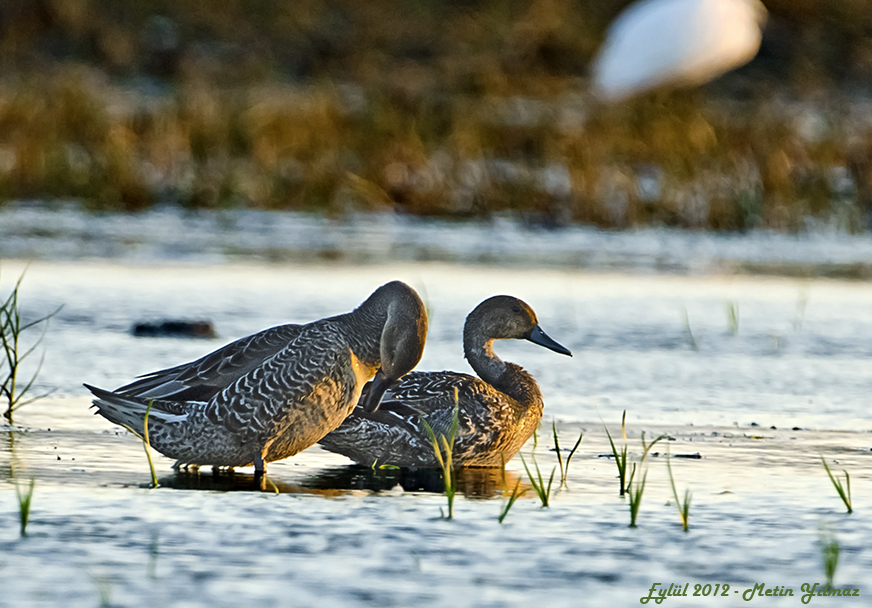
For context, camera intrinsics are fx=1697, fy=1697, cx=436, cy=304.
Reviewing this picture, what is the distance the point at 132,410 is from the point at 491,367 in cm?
139

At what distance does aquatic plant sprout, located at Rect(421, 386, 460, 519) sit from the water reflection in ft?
0.18

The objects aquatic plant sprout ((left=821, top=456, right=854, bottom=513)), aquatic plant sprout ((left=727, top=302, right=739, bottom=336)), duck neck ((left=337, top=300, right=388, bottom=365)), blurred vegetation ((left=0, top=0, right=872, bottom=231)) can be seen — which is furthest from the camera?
blurred vegetation ((left=0, top=0, right=872, bottom=231))

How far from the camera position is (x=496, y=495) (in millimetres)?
4582

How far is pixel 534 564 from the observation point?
3.72 m

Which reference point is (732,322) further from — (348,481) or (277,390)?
(277,390)

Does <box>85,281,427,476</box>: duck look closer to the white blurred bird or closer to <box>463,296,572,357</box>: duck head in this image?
<box>463,296,572,357</box>: duck head

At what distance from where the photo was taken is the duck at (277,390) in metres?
4.65

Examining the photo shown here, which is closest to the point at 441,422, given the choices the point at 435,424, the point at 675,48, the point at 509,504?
the point at 435,424

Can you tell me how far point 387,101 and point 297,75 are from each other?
5.55 m

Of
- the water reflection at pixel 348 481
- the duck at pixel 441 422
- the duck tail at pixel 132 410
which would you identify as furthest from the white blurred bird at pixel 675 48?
the duck tail at pixel 132 410

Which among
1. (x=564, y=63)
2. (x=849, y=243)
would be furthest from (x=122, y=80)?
(x=849, y=243)

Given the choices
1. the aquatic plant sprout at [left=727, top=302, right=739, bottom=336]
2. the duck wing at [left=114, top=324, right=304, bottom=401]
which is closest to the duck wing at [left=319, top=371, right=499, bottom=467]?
the duck wing at [left=114, top=324, right=304, bottom=401]

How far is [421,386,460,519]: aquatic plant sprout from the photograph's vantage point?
4.16 meters

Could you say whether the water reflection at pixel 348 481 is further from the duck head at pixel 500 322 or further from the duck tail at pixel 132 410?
the duck head at pixel 500 322
